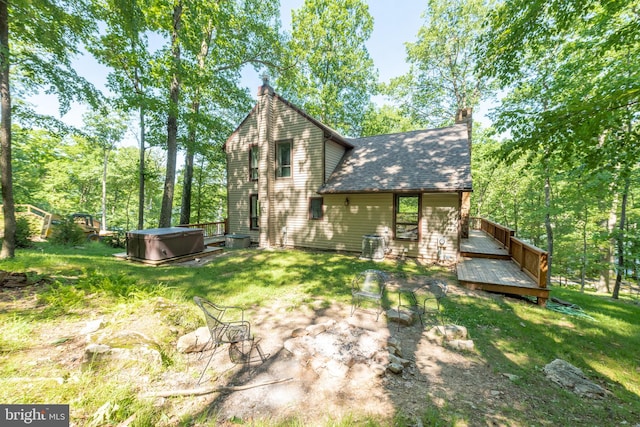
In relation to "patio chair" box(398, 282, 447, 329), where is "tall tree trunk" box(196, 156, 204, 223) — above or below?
above

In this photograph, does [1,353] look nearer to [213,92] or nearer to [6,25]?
[6,25]

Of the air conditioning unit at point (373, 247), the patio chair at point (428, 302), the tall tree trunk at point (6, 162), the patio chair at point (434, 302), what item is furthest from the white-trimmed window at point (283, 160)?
the patio chair at point (434, 302)

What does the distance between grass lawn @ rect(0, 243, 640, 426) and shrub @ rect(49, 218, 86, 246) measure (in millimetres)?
5038

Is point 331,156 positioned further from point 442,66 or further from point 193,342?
point 442,66

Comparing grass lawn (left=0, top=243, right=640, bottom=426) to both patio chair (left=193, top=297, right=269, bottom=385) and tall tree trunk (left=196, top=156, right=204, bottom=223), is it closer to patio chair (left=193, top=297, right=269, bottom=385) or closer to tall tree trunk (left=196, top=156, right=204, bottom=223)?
patio chair (left=193, top=297, right=269, bottom=385)

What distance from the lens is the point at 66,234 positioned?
430 inches

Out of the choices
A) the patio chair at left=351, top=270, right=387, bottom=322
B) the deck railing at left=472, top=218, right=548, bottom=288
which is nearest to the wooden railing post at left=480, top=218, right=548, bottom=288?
the deck railing at left=472, top=218, right=548, bottom=288

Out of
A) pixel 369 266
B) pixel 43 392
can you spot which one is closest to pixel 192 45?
pixel 369 266

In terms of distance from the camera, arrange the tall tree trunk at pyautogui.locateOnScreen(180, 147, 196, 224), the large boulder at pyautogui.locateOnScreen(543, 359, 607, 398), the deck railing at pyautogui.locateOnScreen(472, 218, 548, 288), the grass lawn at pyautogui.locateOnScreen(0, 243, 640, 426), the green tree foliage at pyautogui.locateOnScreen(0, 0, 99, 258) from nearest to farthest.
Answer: the grass lawn at pyautogui.locateOnScreen(0, 243, 640, 426)
the large boulder at pyautogui.locateOnScreen(543, 359, 607, 398)
the deck railing at pyautogui.locateOnScreen(472, 218, 548, 288)
the green tree foliage at pyautogui.locateOnScreen(0, 0, 99, 258)
the tall tree trunk at pyautogui.locateOnScreen(180, 147, 196, 224)

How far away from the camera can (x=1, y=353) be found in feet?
9.60

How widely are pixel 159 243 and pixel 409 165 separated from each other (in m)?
10.7

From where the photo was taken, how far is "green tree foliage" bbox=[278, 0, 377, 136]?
18.9 meters

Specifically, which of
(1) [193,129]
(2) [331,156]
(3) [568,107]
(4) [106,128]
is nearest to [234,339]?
(3) [568,107]

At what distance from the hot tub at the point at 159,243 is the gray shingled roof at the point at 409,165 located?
613cm
